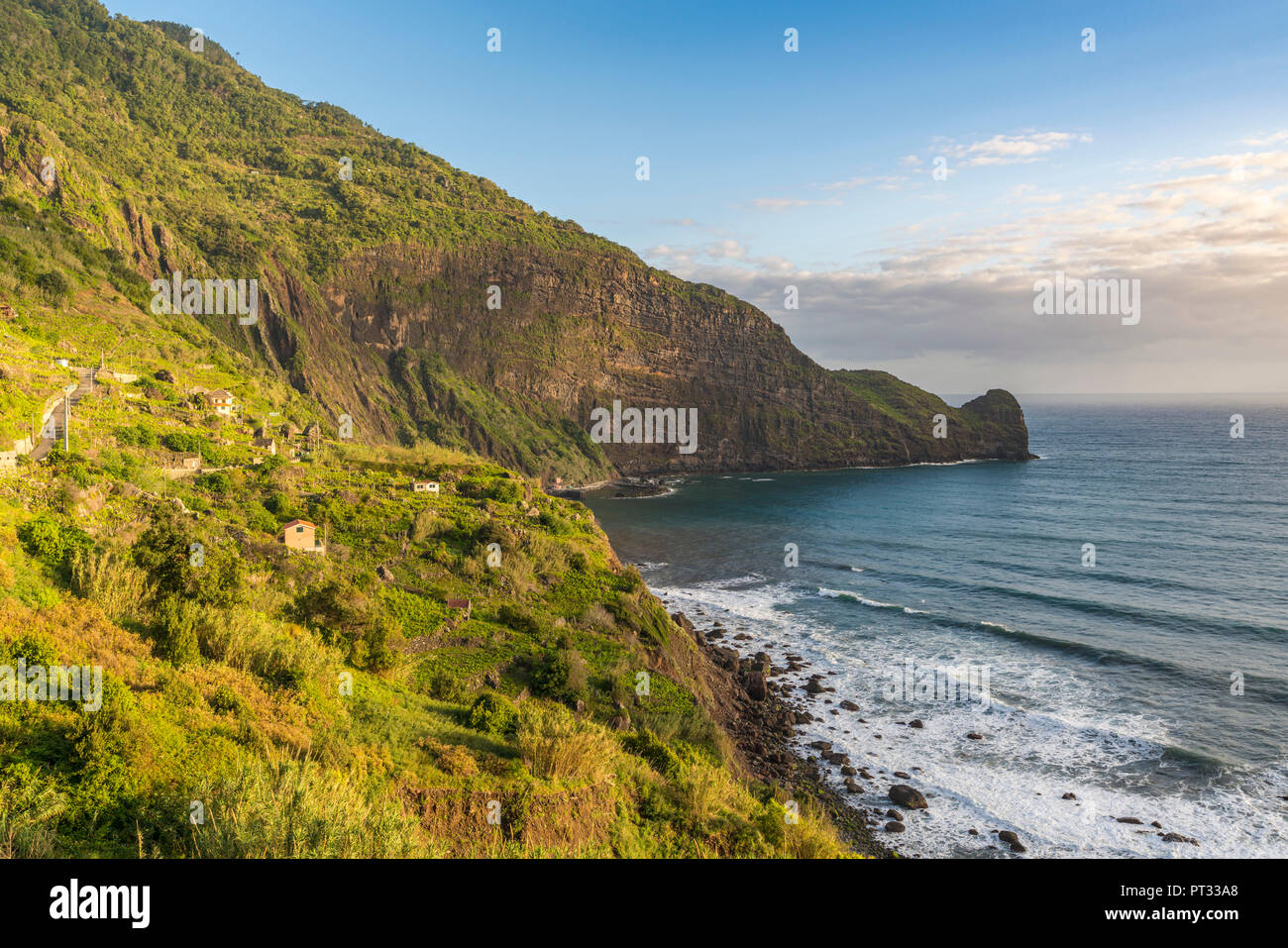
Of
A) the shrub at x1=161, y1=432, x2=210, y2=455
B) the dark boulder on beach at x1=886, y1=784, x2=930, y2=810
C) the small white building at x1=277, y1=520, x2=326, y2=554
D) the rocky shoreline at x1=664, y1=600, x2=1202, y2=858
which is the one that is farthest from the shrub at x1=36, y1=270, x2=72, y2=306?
the dark boulder on beach at x1=886, y1=784, x2=930, y2=810

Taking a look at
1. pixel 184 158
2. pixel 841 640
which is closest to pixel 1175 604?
pixel 841 640

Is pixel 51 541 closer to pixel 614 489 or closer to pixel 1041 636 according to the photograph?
pixel 1041 636

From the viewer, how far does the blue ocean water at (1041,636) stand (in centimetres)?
2491

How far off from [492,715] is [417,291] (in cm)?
12325

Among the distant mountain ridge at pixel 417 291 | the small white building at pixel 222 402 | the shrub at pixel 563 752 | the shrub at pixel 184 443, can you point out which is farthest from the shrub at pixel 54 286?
the shrub at pixel 563 752

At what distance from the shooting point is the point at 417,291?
12781 centimetres

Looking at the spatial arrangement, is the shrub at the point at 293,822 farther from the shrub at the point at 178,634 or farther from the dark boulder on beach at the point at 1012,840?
the dark boulder on beach at the point at 1012,840

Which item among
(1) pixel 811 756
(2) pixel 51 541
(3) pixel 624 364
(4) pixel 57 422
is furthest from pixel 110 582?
(3) pixel 624 364

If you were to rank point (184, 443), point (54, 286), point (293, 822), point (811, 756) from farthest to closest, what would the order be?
point (54, 286)
point (184, 443)
point (811, 756)
point (293, 822)

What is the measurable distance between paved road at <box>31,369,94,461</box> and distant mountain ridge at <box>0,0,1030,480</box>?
48.3m

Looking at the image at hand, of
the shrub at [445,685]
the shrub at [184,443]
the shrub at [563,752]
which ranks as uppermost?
the shrub at [184,443]

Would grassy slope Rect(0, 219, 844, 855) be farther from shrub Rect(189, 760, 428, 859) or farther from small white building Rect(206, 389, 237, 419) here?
small white building Rect(206, 389, 237, 419)

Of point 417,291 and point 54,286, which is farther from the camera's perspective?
point 417,291

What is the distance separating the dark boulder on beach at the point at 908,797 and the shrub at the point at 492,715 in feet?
50.7
